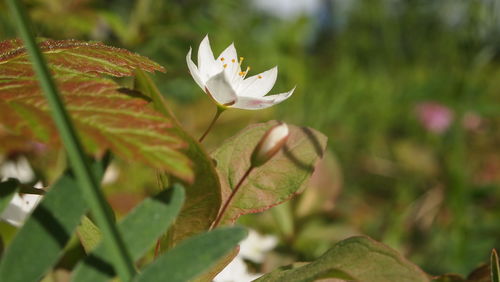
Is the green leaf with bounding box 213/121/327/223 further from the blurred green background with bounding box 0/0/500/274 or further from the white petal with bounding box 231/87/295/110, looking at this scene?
the blurred green background with bounding box 0/0/500/274

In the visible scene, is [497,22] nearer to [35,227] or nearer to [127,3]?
[35,227]

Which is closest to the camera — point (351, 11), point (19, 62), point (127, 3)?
point (19, 62)

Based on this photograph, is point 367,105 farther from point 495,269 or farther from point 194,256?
point 194,256

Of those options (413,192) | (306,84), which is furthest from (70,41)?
(306,84)

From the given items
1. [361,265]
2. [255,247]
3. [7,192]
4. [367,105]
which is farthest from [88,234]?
[367,105]

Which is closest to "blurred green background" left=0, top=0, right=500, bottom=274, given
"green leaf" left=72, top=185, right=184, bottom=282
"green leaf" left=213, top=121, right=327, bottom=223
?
"green leaf" left=213, top=121, right=327, bottom=223
